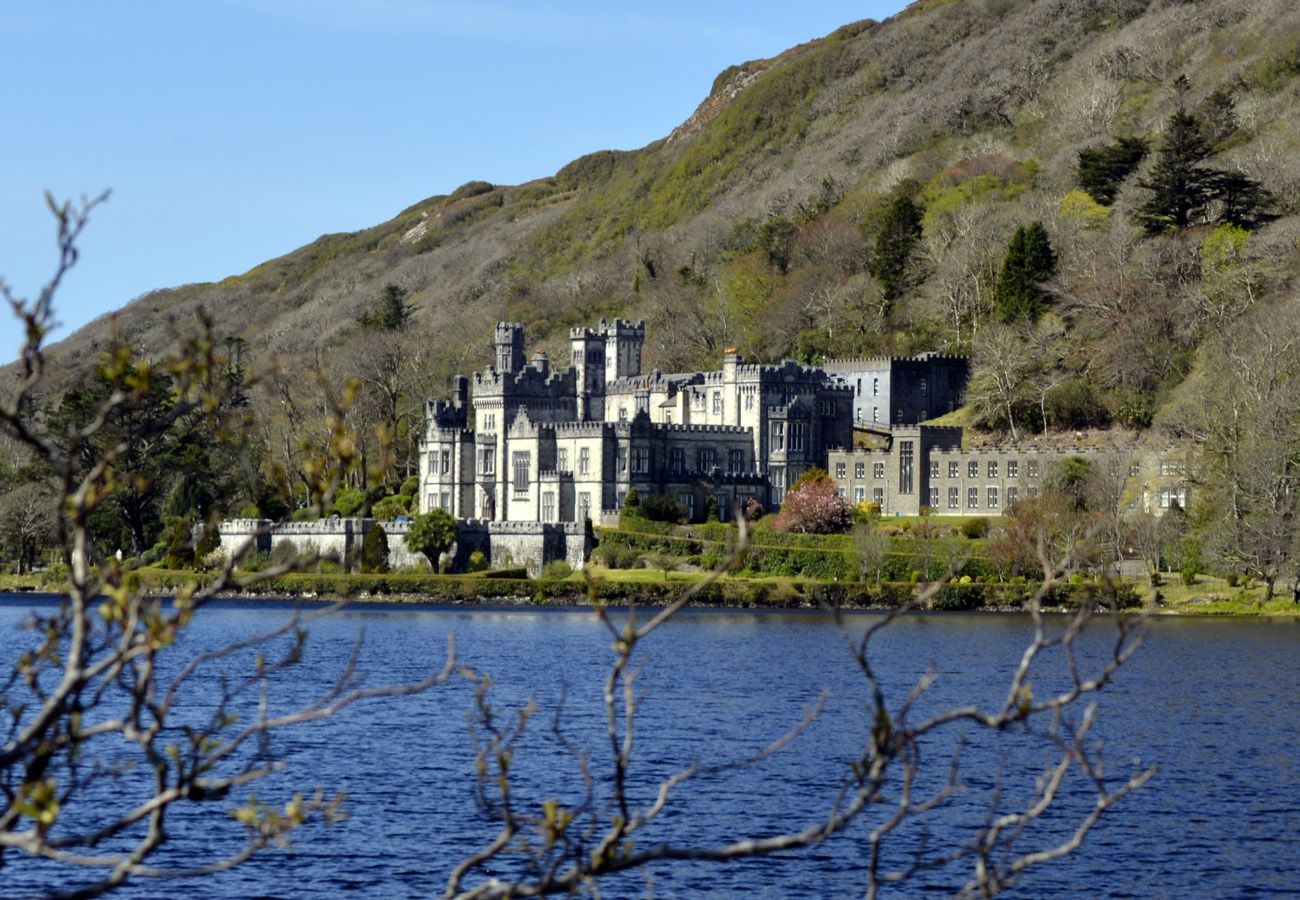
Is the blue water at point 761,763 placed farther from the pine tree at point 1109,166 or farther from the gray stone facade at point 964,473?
the pine tree at point 1109,166

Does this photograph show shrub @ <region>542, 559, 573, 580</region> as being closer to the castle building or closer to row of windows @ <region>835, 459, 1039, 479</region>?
row of windows @ <region>835, 459, 1039, 479</region>

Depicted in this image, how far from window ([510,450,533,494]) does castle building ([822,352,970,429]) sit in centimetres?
1816

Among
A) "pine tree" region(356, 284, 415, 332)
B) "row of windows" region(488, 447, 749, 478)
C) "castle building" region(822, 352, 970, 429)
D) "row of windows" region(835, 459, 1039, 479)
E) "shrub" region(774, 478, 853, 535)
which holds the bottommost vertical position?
"shrub" region(774, 478, 853, 535)

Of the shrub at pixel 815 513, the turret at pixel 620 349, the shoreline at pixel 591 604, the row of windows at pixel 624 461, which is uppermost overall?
the turret at pixel 620 349

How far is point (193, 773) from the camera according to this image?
11.5m

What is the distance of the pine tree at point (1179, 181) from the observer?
369 feet

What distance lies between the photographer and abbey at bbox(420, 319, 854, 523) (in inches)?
3890

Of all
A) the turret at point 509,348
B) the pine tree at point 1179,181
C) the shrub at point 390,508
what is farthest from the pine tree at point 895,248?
the shrub at point 390,508

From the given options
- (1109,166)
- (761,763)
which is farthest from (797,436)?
(761,763)

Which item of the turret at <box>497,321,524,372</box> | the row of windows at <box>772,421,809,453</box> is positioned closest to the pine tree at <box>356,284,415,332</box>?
the turret at <box>497,321,524,372</box>

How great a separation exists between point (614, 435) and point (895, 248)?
36.2 meters

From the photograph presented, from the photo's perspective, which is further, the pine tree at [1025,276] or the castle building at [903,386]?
the pine tree at [1025,276]

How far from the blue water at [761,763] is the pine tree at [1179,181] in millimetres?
40763

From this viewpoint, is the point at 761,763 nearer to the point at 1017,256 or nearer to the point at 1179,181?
the point at 1017,256
